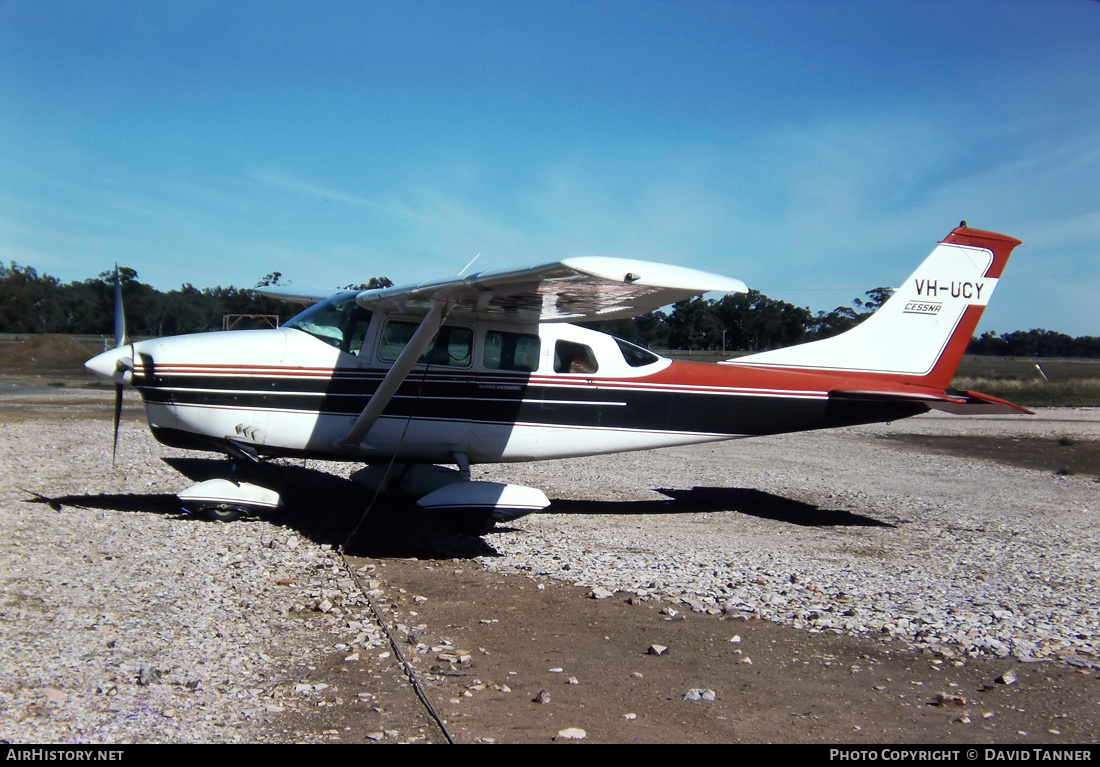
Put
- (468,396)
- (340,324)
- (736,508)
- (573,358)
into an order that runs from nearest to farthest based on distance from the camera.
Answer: (340,324), (468,396), (573,358), (736,508)

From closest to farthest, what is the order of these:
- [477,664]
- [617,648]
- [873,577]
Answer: [477,664] → [617,648] → [873,577]

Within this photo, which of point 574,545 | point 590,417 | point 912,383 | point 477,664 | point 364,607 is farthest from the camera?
point 912,383

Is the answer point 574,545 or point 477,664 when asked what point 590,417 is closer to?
point 574,545

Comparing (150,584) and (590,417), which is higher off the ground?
(590,417)

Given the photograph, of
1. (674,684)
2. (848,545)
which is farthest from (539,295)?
(848,545)

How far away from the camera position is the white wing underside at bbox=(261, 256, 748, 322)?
4992 millimetres

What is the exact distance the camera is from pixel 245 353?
25.1 ft

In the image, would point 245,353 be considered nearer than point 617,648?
No

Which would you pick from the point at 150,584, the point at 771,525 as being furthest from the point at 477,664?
the point at 771,525

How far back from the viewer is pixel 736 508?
9.80 m

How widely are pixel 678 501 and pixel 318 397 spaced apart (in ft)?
15.9

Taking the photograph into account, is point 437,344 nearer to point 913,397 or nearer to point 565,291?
point 565,291

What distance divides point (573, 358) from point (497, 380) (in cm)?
92

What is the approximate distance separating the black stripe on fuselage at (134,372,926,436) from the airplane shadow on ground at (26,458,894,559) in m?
1.11
